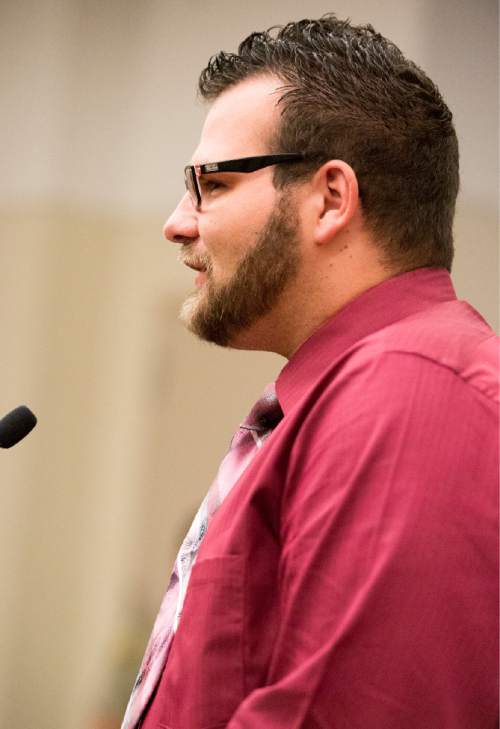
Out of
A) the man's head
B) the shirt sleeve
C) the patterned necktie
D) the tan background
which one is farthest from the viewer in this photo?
the tan background

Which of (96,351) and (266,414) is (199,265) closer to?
(266,414)

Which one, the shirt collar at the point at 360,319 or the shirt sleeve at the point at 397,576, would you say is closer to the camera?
the shirt sleeve at the point at 397,576

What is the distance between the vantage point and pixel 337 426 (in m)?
0.87

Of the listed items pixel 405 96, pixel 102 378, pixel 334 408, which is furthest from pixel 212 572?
pixel 102 378

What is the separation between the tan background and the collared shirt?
1.95 m

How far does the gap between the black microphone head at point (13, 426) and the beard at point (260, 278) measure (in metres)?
0.25

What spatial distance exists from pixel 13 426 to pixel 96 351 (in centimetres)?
203

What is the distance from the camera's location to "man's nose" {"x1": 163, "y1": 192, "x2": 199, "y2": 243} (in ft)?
3.95

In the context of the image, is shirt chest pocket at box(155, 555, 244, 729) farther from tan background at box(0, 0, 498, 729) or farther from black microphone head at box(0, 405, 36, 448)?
tan background at box(0, 0, 498, 729)

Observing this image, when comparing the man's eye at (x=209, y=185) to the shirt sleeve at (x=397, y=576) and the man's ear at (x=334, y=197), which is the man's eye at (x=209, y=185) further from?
the shirt sleeve at (x=397, y=576)

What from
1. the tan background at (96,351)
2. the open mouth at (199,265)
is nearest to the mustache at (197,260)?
the open mouth at (199,265)

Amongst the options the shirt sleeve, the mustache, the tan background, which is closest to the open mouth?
the mustache

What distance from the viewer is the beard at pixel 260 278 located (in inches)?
44.6

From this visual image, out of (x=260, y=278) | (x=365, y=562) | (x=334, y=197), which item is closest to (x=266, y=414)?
(x=260, y=278)
